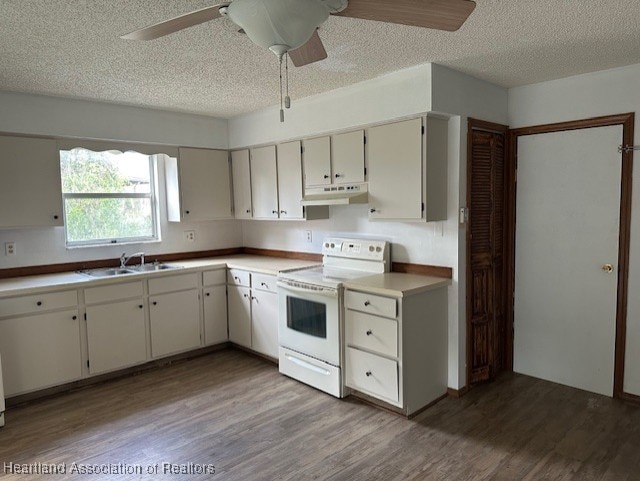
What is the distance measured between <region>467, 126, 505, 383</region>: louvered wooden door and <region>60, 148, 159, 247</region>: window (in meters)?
3.09

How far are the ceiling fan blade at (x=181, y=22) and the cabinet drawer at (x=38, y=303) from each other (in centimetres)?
233

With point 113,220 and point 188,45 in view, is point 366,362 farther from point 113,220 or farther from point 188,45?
point 113,220

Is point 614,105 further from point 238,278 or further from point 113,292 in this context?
point 113,292

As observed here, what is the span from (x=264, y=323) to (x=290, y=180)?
132 centimetres

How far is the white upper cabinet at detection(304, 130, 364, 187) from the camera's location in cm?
341

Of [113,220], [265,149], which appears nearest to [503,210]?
[265,149]

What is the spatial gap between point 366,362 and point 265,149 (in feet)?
7.55

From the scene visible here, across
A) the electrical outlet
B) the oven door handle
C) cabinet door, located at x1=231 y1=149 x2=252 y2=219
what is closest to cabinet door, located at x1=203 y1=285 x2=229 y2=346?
cabinet door, located at x1=231 y1=149 x2=252 y2=219

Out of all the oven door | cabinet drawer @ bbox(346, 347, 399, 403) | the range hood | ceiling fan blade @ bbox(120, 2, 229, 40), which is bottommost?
cabinet drawer @ bbox(346, 347, 399, 403)

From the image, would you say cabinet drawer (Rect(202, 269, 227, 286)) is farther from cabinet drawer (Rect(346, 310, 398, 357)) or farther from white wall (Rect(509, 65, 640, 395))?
white wall (Rect(509, 65, 640, 395))

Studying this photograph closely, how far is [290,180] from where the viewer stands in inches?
159

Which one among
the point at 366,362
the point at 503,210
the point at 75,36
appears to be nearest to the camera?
the point at 75,36

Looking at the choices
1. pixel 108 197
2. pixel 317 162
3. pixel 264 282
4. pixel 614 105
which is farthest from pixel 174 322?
pixel 614 105

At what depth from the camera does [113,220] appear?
14.0 ft
